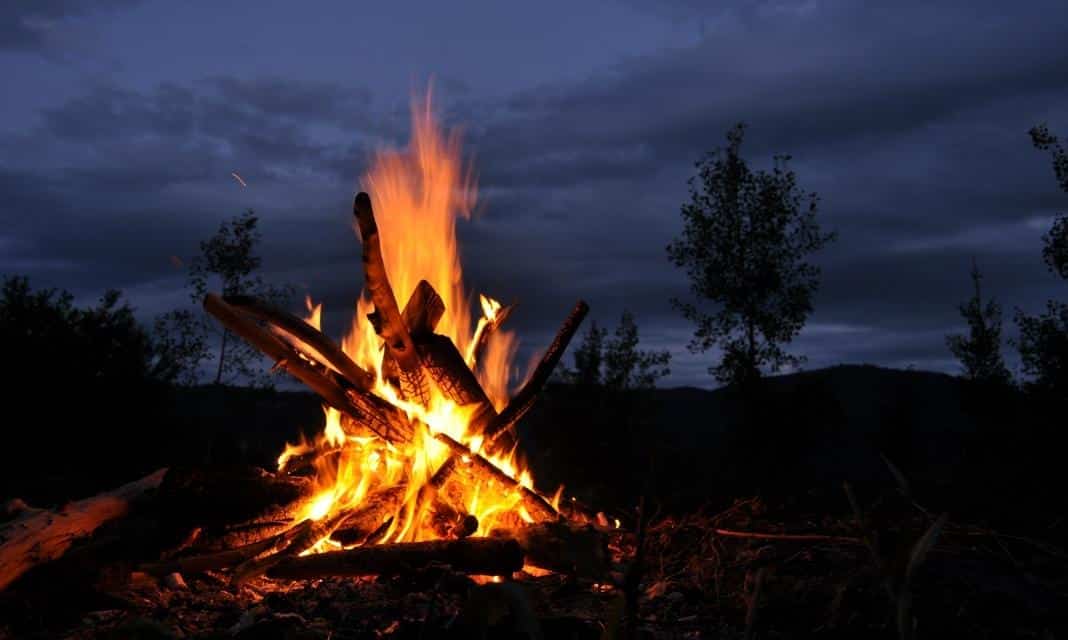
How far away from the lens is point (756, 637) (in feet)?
12.8

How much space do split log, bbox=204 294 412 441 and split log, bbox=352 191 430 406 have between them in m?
0.25

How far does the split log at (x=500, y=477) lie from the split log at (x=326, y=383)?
1.40 ft

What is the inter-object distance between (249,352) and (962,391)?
836 inches

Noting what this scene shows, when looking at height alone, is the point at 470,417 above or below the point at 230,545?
above

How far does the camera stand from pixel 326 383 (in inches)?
241

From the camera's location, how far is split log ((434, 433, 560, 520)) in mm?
5836

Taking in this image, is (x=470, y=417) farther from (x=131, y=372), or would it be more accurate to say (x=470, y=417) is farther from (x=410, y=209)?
(x=131, y=372)

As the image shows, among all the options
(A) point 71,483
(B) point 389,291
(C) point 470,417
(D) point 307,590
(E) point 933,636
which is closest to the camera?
(E) point 933,636

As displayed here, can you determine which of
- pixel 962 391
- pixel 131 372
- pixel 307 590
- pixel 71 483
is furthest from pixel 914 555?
pixel 962 391

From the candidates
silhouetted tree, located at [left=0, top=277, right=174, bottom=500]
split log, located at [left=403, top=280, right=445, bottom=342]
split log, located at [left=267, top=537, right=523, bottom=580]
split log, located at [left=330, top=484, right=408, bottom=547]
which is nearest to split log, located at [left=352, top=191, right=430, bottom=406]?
split log, located at [left=403, top=280, right=445, bottom=342]

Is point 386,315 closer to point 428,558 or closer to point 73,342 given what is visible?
point 428,558

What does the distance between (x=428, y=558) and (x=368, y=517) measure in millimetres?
884

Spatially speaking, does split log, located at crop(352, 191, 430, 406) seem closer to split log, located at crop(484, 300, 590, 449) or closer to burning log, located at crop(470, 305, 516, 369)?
split log, located at crop(484, 300, 590, 449)

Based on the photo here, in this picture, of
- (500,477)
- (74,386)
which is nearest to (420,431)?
(500,477)
